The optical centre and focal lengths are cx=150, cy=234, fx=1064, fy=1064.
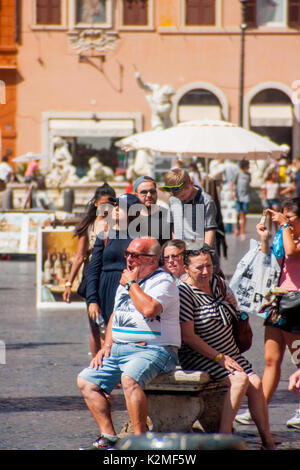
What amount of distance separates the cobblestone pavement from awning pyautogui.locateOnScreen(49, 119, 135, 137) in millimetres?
27398

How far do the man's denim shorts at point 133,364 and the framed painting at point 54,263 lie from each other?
21.6ft

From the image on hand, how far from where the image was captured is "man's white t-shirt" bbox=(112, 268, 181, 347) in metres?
5.88

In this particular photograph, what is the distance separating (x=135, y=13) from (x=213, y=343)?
118ft

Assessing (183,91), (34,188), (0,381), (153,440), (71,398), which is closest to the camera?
(153,440)

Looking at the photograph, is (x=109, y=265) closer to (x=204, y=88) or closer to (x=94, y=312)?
(x=94, y=312)

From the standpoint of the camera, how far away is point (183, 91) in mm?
40312

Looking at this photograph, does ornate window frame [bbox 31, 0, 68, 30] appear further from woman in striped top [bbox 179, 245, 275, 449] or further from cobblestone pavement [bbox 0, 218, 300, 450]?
woman in striped top [bbox 179, 245, 275, 449]

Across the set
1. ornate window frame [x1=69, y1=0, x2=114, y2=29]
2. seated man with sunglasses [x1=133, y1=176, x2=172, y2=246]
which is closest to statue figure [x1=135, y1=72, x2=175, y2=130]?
ornate window frame [x1=69, y1=0, x2=114, y2=29]

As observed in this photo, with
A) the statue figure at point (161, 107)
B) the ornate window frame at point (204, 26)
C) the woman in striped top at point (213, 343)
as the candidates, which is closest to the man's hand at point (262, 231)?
the woman in striped top at point (213, 343)

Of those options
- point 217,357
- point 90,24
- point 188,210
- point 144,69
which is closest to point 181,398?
point 217,357

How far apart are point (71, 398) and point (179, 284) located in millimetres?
1664

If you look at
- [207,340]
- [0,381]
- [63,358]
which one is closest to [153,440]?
[207,340]

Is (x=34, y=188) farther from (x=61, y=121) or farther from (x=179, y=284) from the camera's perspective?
(x=179, y=284)

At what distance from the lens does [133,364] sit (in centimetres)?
575
